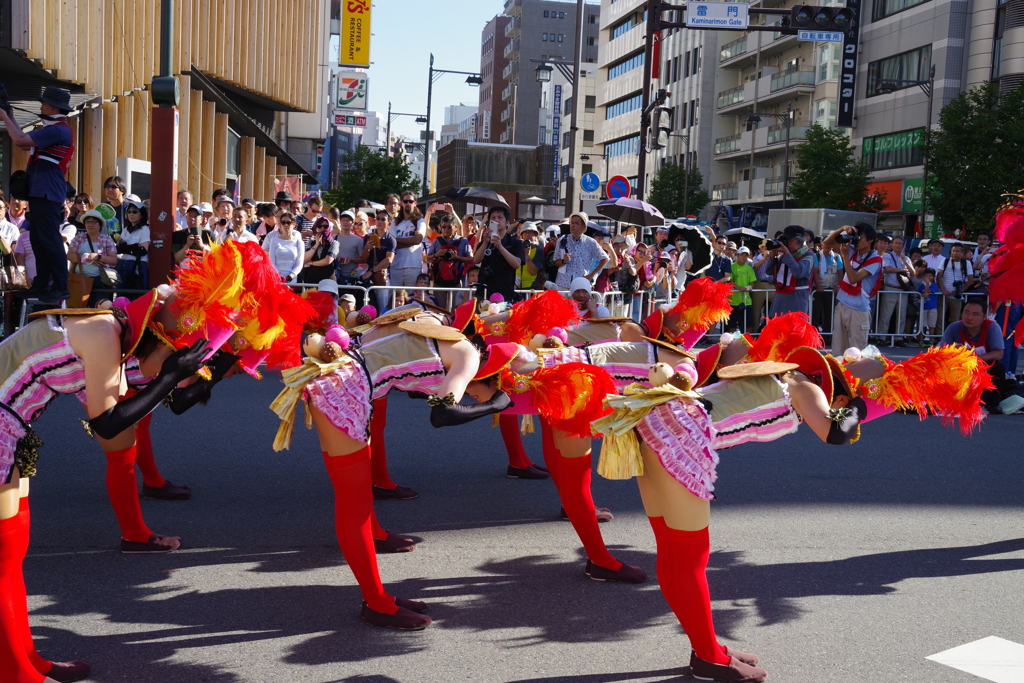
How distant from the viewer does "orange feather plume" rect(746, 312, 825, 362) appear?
3963mm

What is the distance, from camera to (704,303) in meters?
4.79

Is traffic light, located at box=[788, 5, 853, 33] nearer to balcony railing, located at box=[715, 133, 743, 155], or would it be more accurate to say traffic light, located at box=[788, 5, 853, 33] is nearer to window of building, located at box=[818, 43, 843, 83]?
window of building, located at box=[818, 43, 843, 83]

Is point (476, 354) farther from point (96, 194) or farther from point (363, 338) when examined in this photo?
point (96, 194)

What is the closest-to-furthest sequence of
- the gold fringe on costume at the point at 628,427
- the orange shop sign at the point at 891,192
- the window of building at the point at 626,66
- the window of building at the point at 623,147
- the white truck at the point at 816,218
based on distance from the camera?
the gold fringe on costume at the point at 628,427 < the white truck at the point at 816,218 < the orange shop sign at the point at 891,192 < the window of building at the point at 626,66 < the window of building at the point at 623,147

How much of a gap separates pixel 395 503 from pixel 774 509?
2.42m

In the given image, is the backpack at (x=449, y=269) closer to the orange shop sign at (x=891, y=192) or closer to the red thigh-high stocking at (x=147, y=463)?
the red thigh-high stocking at (x=147, y=463)

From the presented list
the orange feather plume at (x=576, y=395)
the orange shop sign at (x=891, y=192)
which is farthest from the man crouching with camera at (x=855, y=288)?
the orange shop sign at (x=891, y=192)

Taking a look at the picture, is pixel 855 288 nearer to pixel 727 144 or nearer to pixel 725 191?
pixel 725 191

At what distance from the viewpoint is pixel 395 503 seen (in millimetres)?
5914

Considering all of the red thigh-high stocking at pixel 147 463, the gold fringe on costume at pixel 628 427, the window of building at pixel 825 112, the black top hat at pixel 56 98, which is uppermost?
the window of building at pixel 825 112

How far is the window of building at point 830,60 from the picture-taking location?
44156mm

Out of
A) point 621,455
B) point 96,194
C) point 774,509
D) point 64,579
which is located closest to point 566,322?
point 621,455

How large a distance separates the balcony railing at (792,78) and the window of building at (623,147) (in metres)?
17.3

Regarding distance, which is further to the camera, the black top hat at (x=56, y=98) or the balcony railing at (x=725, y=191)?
the balcony railing at (x=725, y=191)
